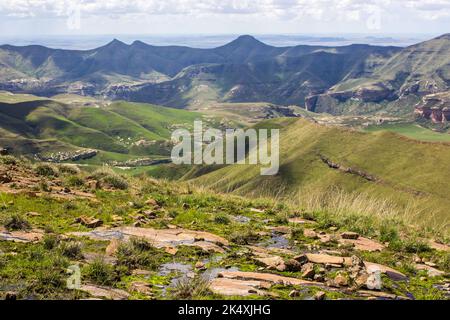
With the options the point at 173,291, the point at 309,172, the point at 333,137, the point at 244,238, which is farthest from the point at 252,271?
the point at 333,137

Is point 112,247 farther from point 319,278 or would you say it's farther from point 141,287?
point 319,278

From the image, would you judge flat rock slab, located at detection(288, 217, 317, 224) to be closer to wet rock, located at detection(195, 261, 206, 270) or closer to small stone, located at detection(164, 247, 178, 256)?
small stone, located at detection(164, 247, 178, 256)

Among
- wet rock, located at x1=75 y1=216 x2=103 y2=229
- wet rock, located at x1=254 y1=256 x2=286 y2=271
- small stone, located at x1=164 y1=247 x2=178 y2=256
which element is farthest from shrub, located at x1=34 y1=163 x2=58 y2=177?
wet rock, located at x1=254 y1=256 x2=286 y2=271

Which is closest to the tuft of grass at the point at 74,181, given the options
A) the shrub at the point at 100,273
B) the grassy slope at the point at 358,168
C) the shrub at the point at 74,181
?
the shrub at the point at 74,181

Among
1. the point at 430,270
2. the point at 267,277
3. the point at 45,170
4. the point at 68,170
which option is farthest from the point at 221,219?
the point at 68,170
